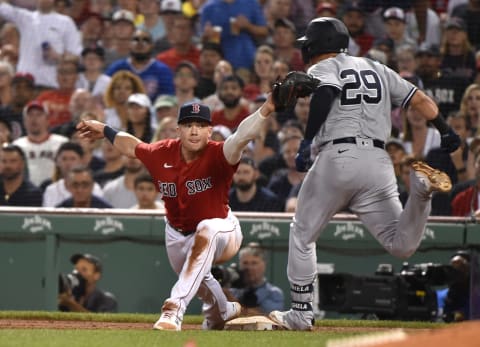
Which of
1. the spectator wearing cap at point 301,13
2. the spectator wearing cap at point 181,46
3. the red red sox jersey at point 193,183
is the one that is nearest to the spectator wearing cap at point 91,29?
the spectator wearing cap at point 181,46

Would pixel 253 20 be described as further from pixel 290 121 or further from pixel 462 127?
pixel 462 127

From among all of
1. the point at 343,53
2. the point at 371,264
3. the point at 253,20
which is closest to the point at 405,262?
the point at 371,264

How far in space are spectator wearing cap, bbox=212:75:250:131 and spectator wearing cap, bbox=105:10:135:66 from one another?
1825 millimetres

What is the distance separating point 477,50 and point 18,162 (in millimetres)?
5203

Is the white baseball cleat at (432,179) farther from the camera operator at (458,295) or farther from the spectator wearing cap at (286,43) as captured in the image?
the spectator wearing cap at (286,43)

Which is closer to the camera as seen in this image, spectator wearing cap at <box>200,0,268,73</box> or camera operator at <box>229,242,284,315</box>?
camera operator at <box>229,242,284,315</box>

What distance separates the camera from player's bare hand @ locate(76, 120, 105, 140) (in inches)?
316

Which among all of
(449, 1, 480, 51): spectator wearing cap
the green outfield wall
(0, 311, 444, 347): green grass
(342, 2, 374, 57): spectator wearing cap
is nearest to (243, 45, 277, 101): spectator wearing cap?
(342, 2, 374, 57): spectator wearing cap

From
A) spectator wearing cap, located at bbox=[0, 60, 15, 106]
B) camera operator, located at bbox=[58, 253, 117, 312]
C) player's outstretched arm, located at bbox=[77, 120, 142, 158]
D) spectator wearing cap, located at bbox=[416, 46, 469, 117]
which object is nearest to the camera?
player's outstretched arm, located at bbox=[77, 120, 142, 158]

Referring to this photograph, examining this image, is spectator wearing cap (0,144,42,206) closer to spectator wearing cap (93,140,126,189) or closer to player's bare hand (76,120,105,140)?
spectator wearing cap (93,140,126,189)

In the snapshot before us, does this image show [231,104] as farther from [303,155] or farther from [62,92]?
[303,155]

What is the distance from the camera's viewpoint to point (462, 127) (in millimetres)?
12094

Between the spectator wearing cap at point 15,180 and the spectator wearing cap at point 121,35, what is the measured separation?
252cm

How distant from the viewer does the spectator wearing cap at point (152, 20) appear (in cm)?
1475
